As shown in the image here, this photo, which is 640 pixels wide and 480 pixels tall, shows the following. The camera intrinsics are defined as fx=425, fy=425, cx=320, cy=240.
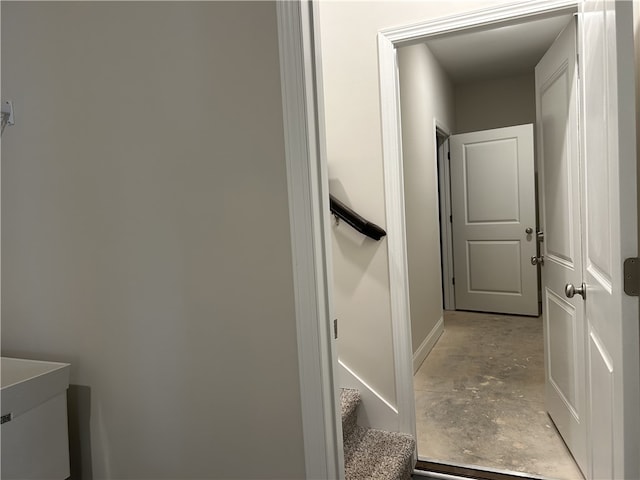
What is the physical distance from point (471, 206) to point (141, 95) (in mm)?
4108

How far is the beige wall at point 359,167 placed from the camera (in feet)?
6.50

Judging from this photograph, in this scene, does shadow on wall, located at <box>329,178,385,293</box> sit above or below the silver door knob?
above

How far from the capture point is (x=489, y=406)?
2549 millimetres

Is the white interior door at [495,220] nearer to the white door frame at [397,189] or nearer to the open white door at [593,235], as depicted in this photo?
the open white door at [593,235]

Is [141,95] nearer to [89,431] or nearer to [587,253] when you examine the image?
[89,431]

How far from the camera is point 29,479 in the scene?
119 centimetres

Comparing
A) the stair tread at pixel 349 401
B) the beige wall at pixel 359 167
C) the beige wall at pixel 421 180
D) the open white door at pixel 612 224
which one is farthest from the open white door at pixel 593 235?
the beige wall at pixel 421 180

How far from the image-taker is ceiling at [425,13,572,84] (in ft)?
12.0

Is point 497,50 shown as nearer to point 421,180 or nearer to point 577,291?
point 421,180

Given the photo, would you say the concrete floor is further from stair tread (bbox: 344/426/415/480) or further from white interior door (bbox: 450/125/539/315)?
white interior door (bbox: 450/125/539/315)

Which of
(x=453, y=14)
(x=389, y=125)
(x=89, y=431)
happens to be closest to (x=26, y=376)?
(x=89, y=431)

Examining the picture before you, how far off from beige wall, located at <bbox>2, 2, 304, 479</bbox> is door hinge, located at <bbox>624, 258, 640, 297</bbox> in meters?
0.80

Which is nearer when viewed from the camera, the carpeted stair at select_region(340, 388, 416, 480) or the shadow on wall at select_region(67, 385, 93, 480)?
the shadow on wall at select_region(67, 385, 93, 480)

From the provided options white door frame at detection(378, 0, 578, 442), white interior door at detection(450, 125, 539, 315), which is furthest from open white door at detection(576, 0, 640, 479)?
white interior door at detection(450, 125, 539, 315)
